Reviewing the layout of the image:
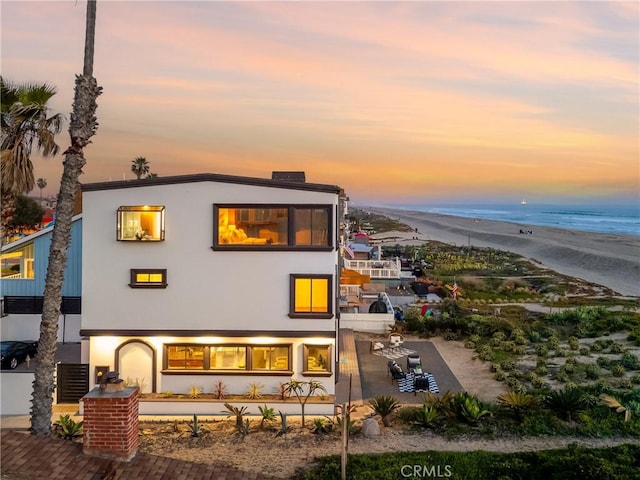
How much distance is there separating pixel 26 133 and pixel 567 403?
18973mm

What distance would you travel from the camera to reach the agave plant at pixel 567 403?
53.6ft

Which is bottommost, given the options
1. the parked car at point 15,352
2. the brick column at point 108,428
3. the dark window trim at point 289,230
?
the parked car at point 15,352

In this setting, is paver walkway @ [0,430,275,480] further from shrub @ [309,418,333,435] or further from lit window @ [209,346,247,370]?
lit window @ [209,346,247,370]

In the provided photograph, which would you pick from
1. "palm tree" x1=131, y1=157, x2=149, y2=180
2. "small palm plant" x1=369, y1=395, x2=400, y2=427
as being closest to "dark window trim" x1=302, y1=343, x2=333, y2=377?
"small palm plant" x1=369, y1=395, x2=400, y2=427

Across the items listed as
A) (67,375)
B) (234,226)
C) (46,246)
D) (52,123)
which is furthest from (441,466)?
(46,246)

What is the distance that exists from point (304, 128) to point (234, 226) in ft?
93.8

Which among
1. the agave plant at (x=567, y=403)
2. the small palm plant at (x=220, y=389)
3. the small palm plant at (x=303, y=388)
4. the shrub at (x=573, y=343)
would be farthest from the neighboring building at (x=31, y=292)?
the shrub at (x=573, y=343)

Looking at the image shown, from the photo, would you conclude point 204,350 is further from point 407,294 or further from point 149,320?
point 407,294

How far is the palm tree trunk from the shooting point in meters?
12.9

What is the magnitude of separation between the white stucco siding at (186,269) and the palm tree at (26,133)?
3598 millimetres

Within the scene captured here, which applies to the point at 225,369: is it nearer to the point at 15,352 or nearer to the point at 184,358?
→ the point at 184,358

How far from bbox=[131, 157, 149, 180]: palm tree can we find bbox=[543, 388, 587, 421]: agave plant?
140 feet

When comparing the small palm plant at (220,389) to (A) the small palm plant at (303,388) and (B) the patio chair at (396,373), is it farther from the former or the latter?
(B) the patio chair at (396,373)

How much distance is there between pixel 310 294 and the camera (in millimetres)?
17750
